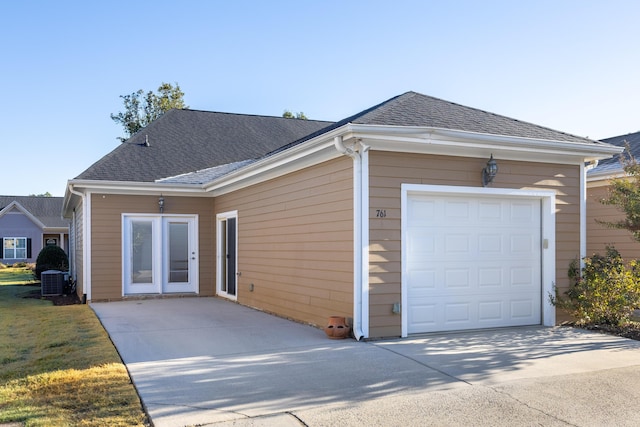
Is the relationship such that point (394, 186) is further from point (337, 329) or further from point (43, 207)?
point (43, 207)

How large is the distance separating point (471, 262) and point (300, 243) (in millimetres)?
2860

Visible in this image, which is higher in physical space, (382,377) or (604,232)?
(604,232)

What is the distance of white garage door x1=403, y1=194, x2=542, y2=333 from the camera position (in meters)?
7.94

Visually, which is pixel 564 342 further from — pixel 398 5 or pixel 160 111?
pixel 160 111

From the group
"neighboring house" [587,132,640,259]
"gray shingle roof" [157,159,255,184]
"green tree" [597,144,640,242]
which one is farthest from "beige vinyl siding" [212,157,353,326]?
"neighboring house" [587,132,640,259]

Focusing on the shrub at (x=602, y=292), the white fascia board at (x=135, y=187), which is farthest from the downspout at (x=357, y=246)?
the white fascia board at (x=135, y=187)

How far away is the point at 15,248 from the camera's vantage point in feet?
113

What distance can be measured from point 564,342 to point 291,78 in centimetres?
1361

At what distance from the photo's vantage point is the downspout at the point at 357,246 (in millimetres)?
7438

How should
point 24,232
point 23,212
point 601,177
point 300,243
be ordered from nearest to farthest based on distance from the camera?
1. point 300,243
2. point 601,177
3. point 23,212
4. point 24,232

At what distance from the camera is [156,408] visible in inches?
179

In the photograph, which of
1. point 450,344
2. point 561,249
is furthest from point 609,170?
point 450,344

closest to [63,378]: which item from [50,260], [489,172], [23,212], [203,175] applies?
[489,172]

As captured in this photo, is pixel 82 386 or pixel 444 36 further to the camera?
pixel 444 36
